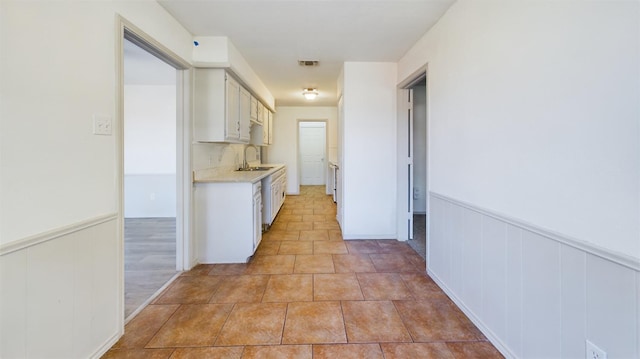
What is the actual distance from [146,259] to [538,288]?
11.3 feet

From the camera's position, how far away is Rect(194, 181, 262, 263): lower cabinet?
9.62ft

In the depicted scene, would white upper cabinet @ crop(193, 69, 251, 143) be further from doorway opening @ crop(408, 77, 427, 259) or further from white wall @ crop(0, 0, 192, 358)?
doorway opening @ crop(408, 77, 427, 259)

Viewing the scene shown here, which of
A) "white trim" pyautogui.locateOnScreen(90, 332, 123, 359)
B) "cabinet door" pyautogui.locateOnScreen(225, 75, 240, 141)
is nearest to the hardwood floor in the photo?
"white trim" pyautogui.locateOnScreen(90, 332, 123, 359)

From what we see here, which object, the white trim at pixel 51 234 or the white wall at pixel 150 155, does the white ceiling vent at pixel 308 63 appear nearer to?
the white wall at pixel 150 155

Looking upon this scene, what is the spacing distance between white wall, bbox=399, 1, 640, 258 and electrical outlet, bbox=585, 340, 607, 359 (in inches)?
16.5

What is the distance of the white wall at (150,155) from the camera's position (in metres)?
4.85

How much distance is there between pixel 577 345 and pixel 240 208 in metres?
2.66

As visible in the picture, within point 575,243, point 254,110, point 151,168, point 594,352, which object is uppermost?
point 254,110

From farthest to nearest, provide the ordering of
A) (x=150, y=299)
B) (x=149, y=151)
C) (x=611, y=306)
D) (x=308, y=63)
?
(x=149, y=151)
(x=308, y=63)
(x=150, y=299)
(x=611, y=306)

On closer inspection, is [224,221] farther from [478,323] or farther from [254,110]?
[478,323]

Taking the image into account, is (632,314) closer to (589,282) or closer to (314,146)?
(589,282)

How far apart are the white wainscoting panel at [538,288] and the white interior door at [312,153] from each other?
7932mm

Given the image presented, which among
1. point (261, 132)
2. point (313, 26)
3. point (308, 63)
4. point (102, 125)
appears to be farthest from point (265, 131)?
point (102, 125)

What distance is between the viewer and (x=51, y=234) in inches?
51.4
